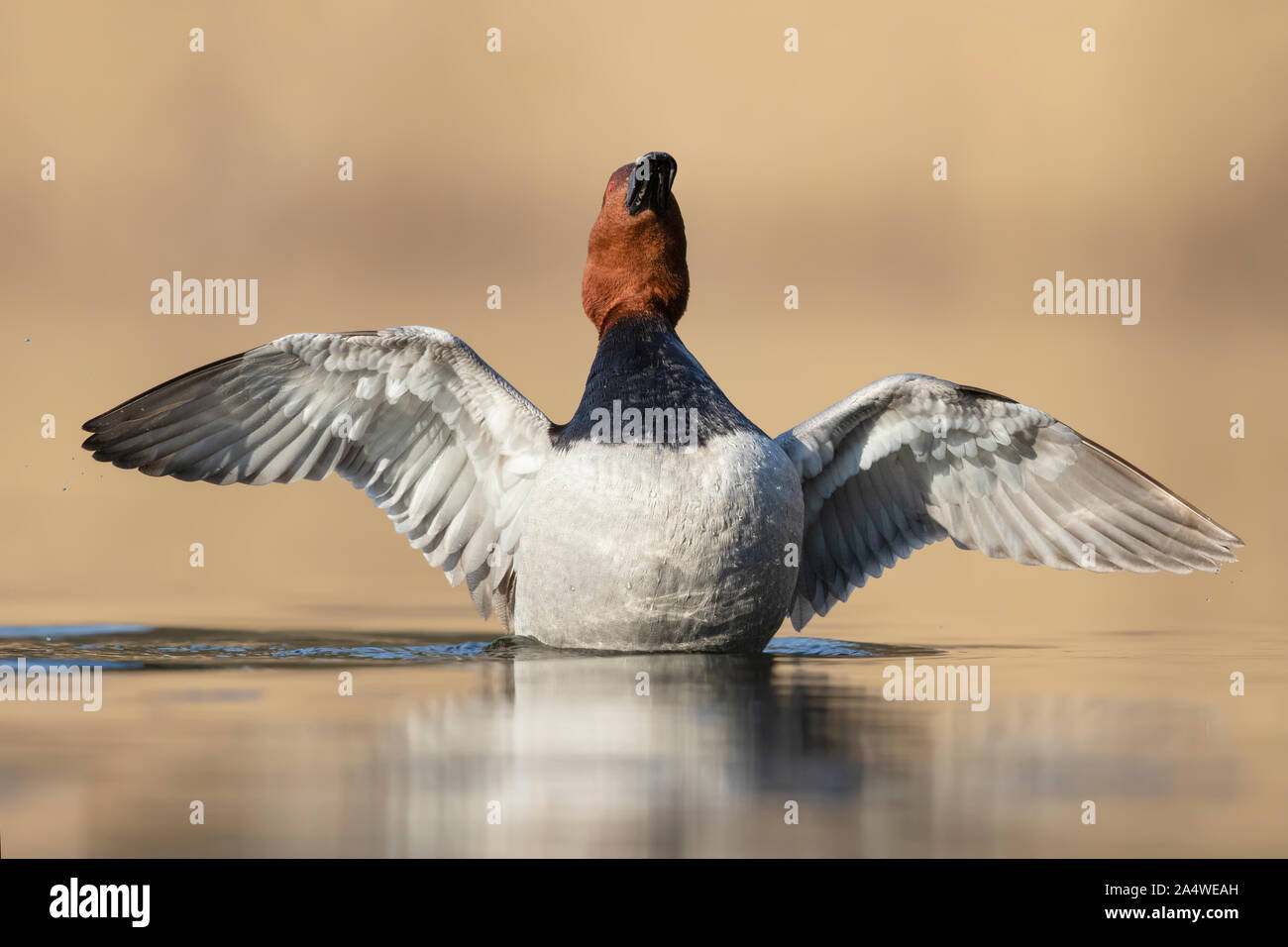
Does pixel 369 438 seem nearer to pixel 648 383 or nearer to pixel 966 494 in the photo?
pixel 648 383

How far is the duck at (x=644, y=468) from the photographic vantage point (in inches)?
341

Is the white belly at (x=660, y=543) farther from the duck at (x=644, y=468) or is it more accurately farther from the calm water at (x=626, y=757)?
the calm water at (x=626, y=757)

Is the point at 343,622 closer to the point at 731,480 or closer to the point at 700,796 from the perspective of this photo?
the point at 731,480

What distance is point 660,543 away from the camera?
28.1ft

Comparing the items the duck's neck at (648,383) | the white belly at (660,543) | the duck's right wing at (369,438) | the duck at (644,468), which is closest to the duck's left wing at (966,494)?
the duck at (644,468)

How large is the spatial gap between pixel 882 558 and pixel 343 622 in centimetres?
337

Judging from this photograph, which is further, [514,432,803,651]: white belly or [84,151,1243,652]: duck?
[84,151,1243,652]: duck

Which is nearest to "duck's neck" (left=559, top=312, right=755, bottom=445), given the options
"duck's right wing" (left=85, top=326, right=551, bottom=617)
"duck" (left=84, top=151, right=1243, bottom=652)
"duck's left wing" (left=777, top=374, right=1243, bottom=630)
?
"duck" (left=84, top=151, right=1243, bottom=652)

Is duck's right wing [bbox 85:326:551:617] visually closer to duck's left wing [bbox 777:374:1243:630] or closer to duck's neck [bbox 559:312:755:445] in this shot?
duck's neck [bbox 559:312:755:445]

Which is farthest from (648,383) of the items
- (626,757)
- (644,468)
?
(626,757)

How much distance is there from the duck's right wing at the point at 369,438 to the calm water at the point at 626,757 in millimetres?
959

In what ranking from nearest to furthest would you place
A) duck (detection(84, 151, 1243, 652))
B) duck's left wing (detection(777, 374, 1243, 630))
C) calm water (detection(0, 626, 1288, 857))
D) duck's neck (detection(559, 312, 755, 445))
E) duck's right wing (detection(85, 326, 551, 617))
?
1. calm water (detection(0, 626, 1288, 857))
2. duck (detection(84, 151, 1243, 652))
3. duck's neck (detection(559, 312, 755, 445))
4. duck's right wing (detection(85, 326, 551, 617))
5. duck's left wing (detection(777, 374, 1243, 630))

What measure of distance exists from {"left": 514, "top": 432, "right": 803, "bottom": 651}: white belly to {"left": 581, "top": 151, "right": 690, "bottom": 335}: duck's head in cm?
102

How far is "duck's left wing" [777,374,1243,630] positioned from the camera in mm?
9688
